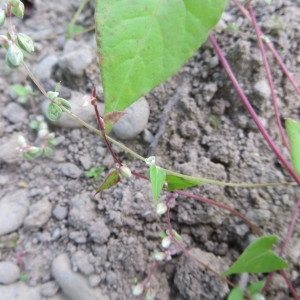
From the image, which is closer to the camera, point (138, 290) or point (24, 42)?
point (24, 42)

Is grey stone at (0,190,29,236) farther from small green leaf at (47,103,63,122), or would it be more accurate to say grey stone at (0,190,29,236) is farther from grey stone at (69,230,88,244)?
small green leaf at (47,103,63,122)

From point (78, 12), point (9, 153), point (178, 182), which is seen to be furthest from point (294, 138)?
point (78, 12)

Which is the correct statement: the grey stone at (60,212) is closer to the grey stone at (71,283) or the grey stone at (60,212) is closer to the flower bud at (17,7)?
the grey stone at (71,283)

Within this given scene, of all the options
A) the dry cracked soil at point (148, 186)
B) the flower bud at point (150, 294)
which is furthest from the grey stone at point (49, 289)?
the flower bud at point (150, 294)

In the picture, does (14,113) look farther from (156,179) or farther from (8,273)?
(156,179)

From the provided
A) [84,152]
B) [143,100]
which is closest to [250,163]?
[143,100]

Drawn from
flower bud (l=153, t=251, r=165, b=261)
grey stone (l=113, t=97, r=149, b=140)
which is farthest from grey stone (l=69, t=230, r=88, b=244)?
grey stone (l=113, t=97, r=149, b=140)

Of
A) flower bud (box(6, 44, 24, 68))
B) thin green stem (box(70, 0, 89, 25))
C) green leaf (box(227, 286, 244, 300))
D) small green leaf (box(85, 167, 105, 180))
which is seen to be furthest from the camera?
thin green stem (box(70, 0, 89, 25))
